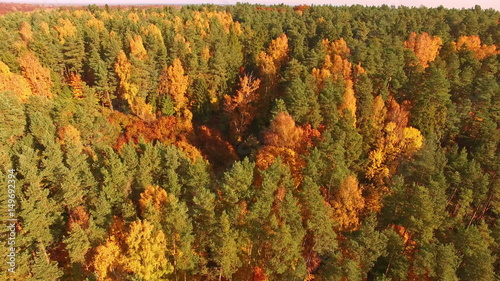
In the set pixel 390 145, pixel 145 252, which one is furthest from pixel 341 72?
pixel 145 252

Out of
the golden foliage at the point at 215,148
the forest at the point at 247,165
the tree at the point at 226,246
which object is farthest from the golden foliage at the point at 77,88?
the tree at the point at 226,246

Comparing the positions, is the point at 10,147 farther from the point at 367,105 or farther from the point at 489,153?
the point at 489,153

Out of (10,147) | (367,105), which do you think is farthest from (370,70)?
(10,147)

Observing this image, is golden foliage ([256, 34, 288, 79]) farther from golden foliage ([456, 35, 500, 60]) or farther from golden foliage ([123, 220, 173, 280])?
golden foliage ([123, 220, 173, 280])

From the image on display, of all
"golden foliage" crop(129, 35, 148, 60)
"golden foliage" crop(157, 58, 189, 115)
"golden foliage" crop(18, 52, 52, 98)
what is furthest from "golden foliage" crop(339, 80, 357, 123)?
"golden foliage" crop(18, 52, 52, 98)

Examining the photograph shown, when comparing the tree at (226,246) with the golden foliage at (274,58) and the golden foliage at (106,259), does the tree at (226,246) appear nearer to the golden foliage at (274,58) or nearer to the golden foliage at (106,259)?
the golden foliage at (106,259)
